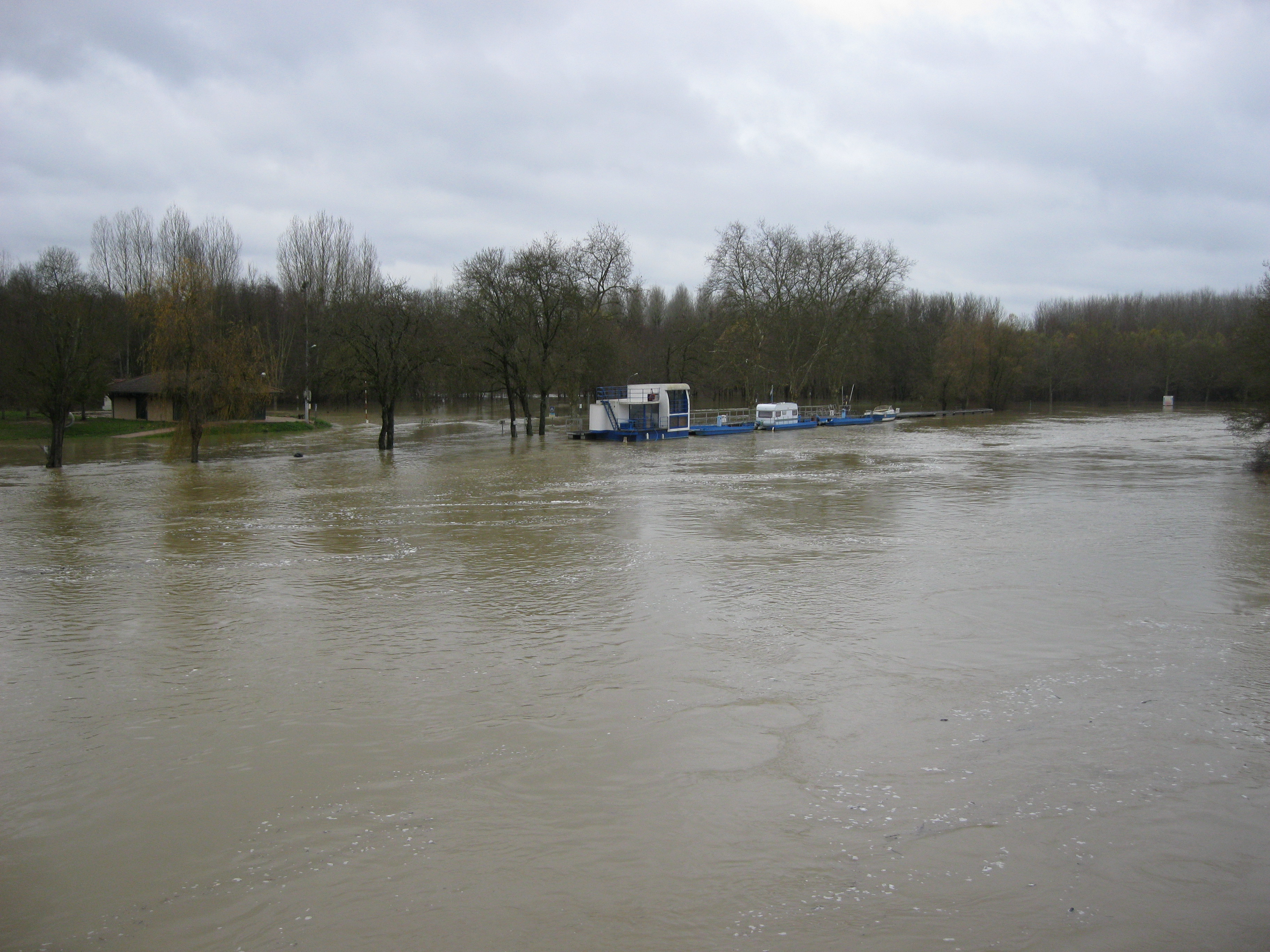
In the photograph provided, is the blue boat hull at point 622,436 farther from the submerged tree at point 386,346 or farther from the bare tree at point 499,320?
the submerged tree at point 386,346

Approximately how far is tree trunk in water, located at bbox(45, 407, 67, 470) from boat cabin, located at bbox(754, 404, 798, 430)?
127 ft

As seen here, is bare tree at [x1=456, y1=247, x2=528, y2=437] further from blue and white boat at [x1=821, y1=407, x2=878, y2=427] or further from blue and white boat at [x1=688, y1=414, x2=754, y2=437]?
blue and white boat at [x1=821, y1=407, x2=878, y2=427]

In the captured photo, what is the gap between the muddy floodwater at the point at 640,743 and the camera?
496 centimetres

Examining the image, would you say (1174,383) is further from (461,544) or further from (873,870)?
(873,870)

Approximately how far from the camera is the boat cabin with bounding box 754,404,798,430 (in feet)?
195

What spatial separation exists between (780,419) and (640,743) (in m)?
55.6

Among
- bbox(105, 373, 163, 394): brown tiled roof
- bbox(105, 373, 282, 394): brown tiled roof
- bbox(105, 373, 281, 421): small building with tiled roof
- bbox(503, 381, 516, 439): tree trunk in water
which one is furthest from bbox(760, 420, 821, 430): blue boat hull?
bbox(105, 373, 163, 394): brown tiled roof

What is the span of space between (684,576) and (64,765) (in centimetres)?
803

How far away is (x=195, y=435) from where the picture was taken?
32438 mm

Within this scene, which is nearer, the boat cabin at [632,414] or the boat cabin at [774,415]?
the boat cabin at [632,414]

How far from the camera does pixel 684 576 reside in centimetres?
1305

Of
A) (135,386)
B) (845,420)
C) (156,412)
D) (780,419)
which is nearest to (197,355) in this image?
(156,412)

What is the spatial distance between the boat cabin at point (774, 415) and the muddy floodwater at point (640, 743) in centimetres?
4320

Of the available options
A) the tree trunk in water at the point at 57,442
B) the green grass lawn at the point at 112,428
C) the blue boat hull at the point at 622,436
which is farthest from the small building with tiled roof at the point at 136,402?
the blue boat hull at the point at 622,436
